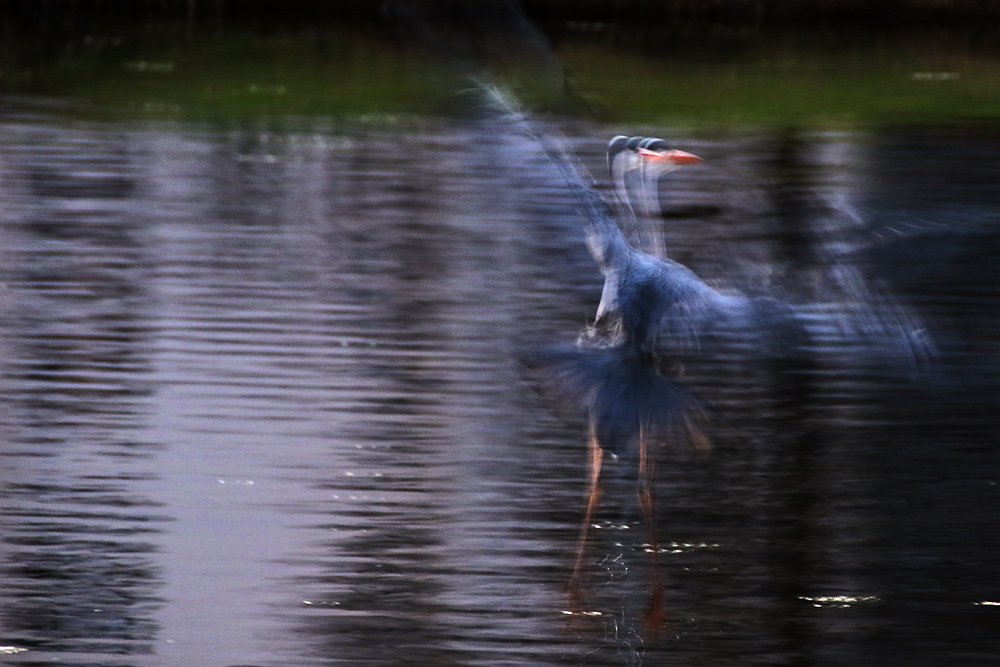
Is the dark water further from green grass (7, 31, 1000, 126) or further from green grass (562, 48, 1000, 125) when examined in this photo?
green grass (562, 48, 1000, 125)

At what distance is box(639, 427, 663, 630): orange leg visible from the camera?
20.6 feet

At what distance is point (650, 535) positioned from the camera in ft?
23.1

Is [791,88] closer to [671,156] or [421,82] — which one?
[421,82]

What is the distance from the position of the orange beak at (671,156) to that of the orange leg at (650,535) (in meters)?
0.99

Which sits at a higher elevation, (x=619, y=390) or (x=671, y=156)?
(x=671, y=156)

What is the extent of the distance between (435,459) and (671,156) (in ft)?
5.88

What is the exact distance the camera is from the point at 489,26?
23.4 feet

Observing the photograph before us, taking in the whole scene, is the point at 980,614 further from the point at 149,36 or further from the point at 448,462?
the point at 149,36

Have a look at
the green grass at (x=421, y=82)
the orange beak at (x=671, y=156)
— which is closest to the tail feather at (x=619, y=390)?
the orange beak at (x=671, y=156)

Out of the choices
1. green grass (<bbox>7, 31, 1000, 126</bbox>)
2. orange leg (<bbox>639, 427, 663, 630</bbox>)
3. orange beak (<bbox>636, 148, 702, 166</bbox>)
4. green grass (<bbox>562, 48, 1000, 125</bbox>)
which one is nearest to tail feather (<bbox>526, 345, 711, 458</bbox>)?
orange leg (<bbox>639, 427, 663, 630</bbox>)

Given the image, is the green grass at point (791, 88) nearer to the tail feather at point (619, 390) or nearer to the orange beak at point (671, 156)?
the orange beak at point (671, 156)

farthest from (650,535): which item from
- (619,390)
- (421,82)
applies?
(421,82)

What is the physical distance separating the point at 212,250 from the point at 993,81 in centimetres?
1539

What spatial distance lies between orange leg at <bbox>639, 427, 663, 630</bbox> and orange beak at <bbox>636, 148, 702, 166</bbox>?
3.25 feet
